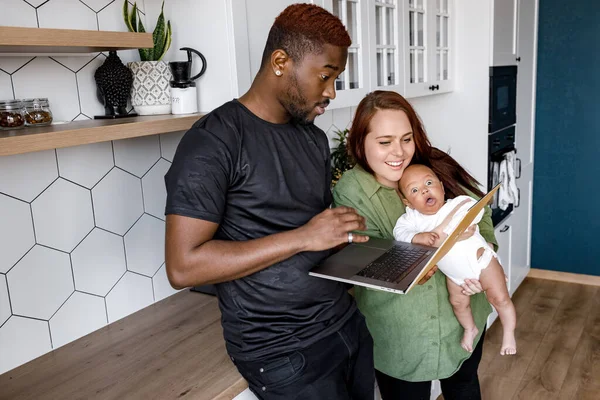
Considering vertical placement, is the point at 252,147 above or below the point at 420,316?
above

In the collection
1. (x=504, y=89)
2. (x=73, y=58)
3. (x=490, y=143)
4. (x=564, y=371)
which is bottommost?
(x=564, y=371)

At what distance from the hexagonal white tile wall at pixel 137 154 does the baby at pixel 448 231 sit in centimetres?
78

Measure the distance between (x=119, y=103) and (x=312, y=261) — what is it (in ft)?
2.48

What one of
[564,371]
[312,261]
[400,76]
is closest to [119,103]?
[312,261]

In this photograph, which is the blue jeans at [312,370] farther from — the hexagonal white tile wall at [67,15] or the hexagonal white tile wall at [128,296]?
the hexagonal white tile wall at [67,15]

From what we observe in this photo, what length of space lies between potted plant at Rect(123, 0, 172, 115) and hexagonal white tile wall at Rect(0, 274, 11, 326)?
587 mm

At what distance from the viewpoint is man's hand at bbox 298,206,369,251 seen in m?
1.16

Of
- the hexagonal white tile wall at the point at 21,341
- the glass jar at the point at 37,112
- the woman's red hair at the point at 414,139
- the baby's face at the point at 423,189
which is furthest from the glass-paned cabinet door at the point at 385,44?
the hexagonal white tile wall at the point at 21,341

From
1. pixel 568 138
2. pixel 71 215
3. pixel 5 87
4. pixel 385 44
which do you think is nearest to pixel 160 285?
pixel 71 215

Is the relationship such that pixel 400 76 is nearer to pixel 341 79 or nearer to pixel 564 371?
pixel 341 79

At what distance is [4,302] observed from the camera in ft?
4.80

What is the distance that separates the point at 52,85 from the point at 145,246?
0.56 m

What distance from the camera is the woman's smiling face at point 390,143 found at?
1.63m

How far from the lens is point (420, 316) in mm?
1687
